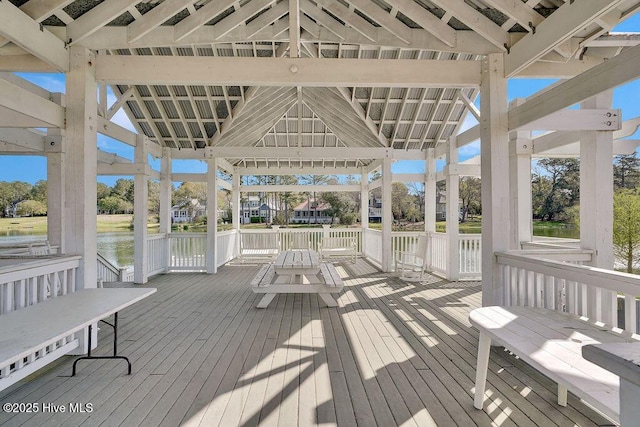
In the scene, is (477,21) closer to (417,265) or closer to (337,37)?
(337,37)

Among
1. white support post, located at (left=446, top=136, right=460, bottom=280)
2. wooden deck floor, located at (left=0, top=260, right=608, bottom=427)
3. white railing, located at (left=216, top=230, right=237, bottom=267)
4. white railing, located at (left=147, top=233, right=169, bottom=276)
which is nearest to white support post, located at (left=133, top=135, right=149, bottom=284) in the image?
white railing, located at (left=147, top=233, right=169, bottom=276)

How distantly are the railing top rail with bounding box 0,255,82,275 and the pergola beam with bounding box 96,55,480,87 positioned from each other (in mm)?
2012

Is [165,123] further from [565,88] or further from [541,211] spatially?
[541,211]

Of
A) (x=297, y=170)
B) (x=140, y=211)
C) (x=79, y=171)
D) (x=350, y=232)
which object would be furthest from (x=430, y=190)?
(x=79, y=171)

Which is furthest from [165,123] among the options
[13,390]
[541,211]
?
[541,211]

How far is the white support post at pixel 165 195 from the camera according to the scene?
324 inches

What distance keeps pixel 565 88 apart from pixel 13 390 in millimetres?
5048

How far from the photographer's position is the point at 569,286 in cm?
298

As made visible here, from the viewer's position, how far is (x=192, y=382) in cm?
277

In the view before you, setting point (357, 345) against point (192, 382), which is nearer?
point (192, 382)

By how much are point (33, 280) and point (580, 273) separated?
4.48 m

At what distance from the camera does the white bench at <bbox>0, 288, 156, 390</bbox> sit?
1.79m

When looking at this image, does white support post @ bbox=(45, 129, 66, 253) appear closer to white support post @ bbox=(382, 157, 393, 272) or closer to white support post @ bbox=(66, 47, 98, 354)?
white support post @ bbox=(66, 47, 98, 354)

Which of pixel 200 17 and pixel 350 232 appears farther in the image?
pixel 350 232
